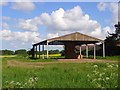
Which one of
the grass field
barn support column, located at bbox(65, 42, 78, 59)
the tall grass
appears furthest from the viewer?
barn support column, located at bbox(65, 42, 78, 59)

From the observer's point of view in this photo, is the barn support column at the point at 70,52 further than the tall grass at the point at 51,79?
Yes

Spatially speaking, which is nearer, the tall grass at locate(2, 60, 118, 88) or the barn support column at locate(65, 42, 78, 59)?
the tall grass at locate(2, 60, 118, 88)

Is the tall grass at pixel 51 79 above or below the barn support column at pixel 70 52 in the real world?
below

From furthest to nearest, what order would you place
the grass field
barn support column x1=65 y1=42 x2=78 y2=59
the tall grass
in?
1. barn support column x1=65 y1=42 x2=78 y2=59
2. the tall grass
3. the grass field

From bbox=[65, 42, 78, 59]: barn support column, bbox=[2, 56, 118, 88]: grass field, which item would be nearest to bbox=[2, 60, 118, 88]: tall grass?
bbox=[2, 56, 118, 88]: grass field

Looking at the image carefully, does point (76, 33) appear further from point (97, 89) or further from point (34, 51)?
point (97, 89)

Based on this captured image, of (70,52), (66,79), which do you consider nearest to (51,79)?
(66,79)

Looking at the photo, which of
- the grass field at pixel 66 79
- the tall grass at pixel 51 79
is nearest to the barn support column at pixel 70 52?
the tall grass at pixel 51 79

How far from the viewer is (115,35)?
6144 cm

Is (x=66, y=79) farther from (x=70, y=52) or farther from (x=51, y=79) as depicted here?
(x=70, y=52)

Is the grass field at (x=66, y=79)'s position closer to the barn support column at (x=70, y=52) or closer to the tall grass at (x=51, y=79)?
the tall grass at (x=51, y=79)

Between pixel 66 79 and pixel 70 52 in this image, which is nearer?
pixel 66 79

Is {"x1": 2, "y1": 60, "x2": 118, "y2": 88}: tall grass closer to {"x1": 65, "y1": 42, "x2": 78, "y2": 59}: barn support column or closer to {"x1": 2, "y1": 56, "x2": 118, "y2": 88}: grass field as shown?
{"x1": 2, "y1": 56, "x2": 118, "y2": 88}: grass field

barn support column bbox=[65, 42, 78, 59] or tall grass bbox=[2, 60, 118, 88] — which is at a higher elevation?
barn support column bbox=[65, 42, 78, 59]
